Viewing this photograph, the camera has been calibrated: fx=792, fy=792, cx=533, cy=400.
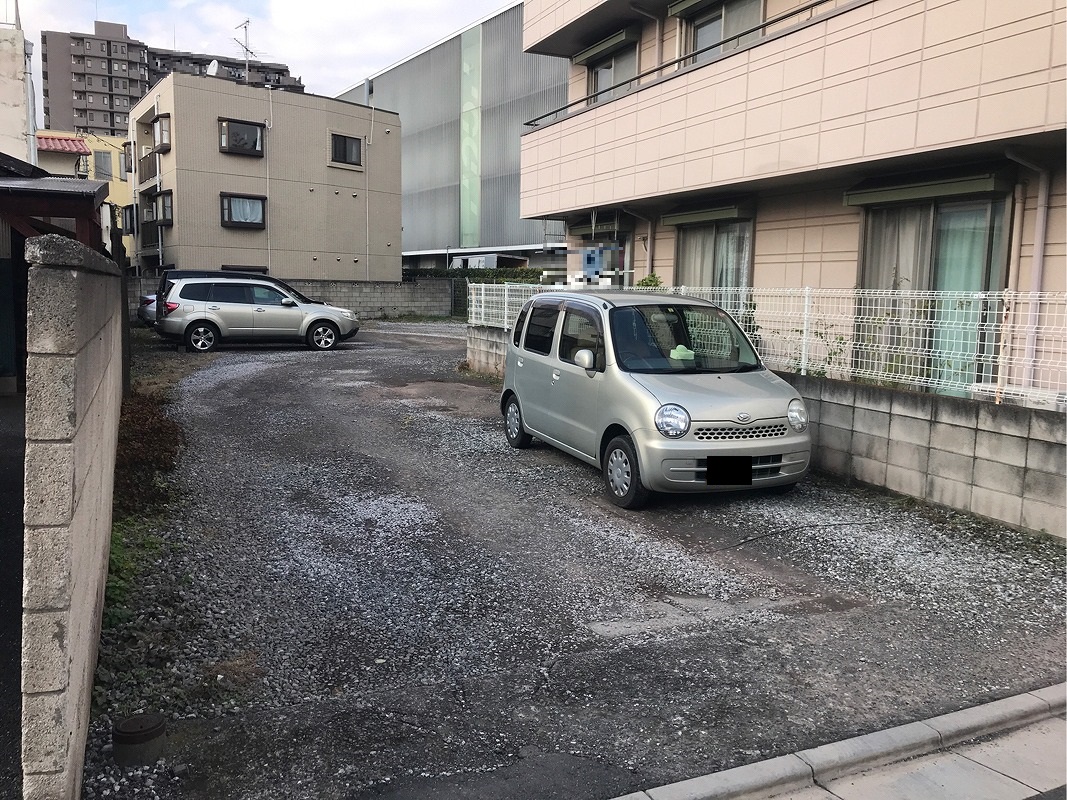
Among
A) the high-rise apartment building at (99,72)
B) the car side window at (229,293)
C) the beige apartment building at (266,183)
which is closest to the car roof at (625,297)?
the car side window at (229,293)

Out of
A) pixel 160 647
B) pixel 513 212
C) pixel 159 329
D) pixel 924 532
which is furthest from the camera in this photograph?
pixel 513 212

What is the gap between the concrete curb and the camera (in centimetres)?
292

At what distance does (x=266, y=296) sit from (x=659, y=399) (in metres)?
13.5

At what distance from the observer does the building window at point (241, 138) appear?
27.5 meters

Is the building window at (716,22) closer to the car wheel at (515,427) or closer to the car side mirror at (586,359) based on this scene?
the car wheel at (515,427)

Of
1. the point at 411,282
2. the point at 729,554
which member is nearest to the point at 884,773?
the point at 729,554

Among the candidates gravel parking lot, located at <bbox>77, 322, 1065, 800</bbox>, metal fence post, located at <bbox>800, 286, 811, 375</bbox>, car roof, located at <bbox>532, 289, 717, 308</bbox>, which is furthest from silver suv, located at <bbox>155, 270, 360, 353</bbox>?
metal fence post, located at <bbox>800, 286, 811, 375</bbox>

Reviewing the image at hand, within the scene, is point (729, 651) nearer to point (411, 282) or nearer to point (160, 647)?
point (160, 647)

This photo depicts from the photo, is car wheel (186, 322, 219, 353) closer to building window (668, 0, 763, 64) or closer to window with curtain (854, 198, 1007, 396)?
building window (668, 0, 763, 64)

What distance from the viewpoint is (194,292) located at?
1688 cm

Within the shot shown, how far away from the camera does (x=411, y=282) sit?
95.1 feet

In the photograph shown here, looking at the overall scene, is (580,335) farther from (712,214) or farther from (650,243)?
(650,243)

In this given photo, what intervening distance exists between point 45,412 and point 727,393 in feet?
15.9

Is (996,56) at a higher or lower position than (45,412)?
higher
